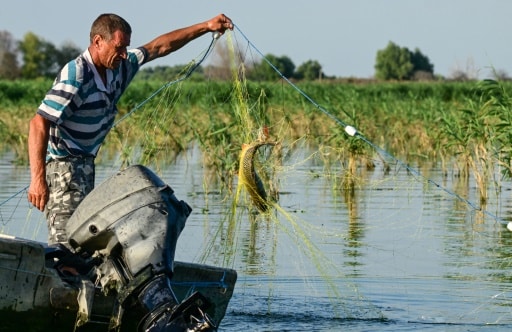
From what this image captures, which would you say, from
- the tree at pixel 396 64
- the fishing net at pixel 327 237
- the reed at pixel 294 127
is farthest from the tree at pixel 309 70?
the fishing net at pixel 327 237

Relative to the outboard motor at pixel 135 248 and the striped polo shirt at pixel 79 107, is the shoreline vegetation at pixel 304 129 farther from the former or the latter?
the outboard motor at pixel 135 248

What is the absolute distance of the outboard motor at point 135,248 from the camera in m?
6.20

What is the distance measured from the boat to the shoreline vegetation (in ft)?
5.12

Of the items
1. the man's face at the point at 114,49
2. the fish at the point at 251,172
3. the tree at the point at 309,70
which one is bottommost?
the fish at the point at 251,172

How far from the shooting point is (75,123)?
7047 millimetres

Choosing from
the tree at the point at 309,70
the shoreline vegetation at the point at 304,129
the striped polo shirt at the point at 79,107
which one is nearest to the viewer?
the striped polo shirt at the point at 79,107

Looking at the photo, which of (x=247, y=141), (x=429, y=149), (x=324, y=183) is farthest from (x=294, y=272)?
(x=429, y=149)

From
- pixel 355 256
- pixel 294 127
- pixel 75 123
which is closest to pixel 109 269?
pixel 75 123

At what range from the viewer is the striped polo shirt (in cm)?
684

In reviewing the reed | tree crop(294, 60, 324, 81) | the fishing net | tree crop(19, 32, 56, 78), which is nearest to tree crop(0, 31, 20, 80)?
tree crop(19, 32, 56, 78)

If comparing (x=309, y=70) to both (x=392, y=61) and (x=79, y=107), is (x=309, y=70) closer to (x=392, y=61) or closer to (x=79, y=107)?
(x=392, y=61)

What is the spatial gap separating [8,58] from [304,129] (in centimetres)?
9139

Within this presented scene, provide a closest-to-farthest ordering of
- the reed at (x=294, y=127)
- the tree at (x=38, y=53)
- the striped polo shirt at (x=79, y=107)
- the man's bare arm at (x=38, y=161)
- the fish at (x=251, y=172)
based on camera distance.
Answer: the man's bare arm at (x=38, y=161) < the striped polo shirt at (x=79, y=107) < the fish at (x=251, y=172) < the reed at (x=294, y=127) < the tree at (x=38, y=53)

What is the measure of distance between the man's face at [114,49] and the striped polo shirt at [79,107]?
99 mm
